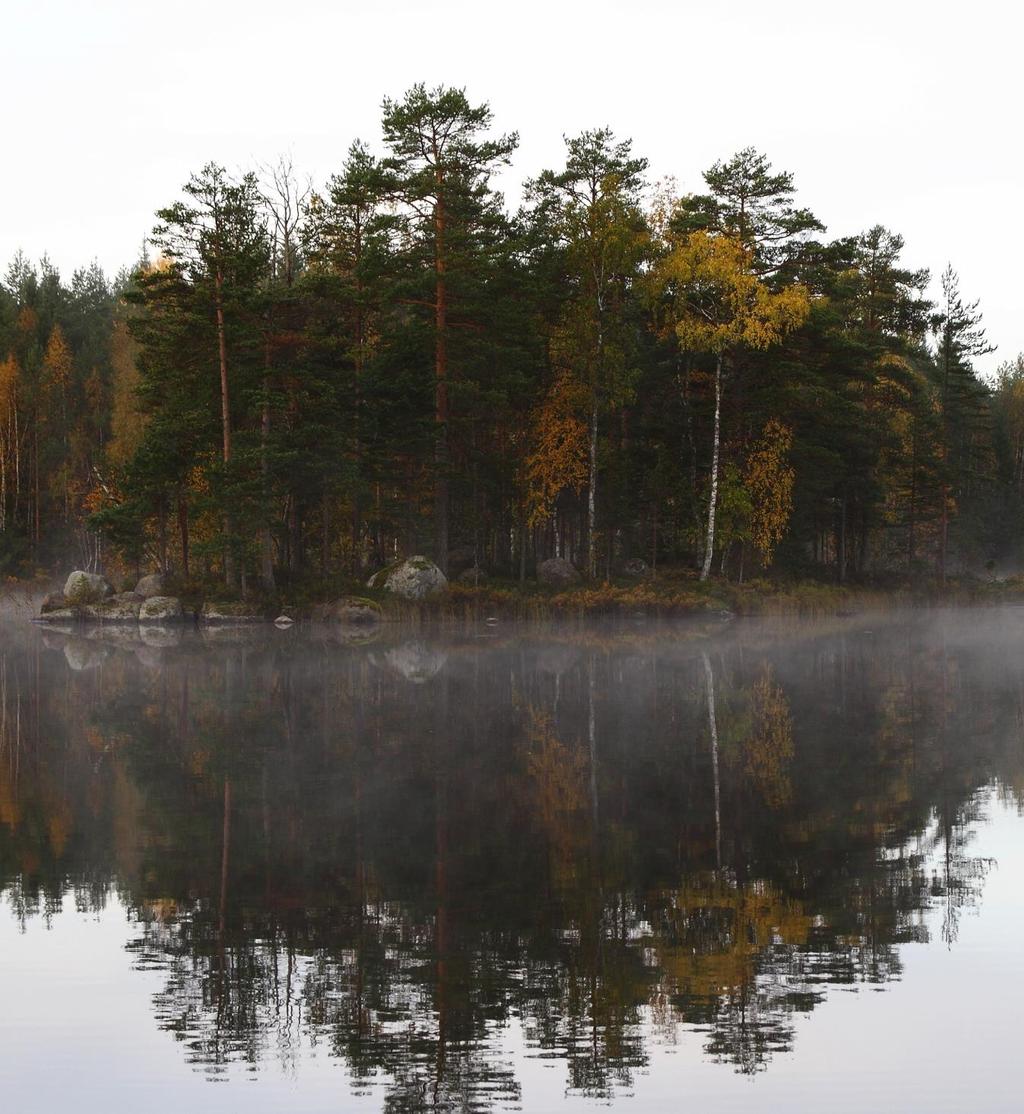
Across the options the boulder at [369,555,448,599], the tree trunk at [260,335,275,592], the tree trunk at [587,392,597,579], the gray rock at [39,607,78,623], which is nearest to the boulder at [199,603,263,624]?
the tree trunk at [260,335,275,592]

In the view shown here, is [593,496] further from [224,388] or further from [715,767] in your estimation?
[715,767]

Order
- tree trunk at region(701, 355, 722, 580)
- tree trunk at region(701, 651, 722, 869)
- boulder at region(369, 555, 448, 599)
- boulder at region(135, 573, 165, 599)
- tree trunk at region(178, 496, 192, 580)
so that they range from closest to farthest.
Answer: tree trunk at region(701, 651, 722, 869), boulder at region(369, 555, 448, 599), boulder at region(135, 573, 165, 599), tree trunk at region(178, 496, 192, 580), tree trunk at region(701, 355, 722, 580)

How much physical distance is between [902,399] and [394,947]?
2040 inches

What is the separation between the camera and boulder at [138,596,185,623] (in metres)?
43.4

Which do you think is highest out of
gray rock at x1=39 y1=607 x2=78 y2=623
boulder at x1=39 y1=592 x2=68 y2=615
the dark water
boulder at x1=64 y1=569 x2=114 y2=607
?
boulder at x1=64 y1=569 x2=114 y2=607

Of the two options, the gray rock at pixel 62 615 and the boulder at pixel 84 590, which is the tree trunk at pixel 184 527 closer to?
the boulder at pixel 84 590

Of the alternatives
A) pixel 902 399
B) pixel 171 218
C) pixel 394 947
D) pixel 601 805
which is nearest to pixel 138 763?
pixel 601 805

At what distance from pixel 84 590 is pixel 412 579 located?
12774mm

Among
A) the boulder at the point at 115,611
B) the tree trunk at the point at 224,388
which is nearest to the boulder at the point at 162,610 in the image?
the boulder at the point at 115,611

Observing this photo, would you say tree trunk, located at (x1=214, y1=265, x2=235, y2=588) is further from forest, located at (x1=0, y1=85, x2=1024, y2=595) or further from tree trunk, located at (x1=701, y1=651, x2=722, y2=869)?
tree trunk, located at (x1=701, y1=651, x2=722, y2=869)

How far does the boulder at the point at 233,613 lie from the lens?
42156 mm

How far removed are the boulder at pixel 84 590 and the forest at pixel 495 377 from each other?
1.85 meters

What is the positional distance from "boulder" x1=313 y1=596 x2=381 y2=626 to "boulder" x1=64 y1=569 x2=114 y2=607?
9212 millimetres

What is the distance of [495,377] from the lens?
45.4 metres
